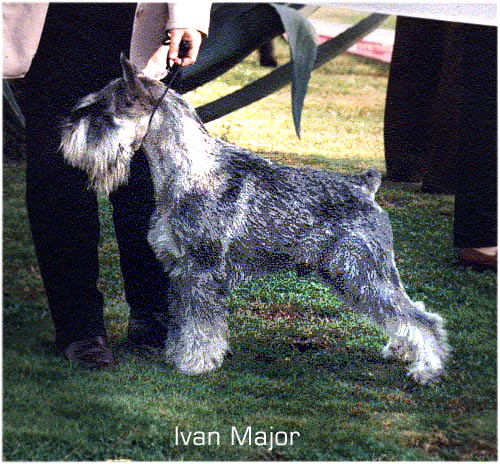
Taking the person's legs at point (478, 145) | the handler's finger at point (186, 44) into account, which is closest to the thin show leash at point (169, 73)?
the handler's finger at point (186, 44)

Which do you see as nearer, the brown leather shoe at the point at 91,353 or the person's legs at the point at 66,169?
the person's legs at the point at 66,169

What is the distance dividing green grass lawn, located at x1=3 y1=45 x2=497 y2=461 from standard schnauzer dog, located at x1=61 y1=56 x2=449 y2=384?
0.05 m

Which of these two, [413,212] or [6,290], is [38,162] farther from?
[413,212]

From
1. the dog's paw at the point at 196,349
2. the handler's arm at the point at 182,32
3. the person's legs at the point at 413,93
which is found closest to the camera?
the handler's arm at the point at 182,32

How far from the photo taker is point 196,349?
268 centimetres

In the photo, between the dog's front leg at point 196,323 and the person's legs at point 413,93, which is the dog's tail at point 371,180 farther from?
the dog's front leg at point 196,323

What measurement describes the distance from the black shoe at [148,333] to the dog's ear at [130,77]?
27.9 inches

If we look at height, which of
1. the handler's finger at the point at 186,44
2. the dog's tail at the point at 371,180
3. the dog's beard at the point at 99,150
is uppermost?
the handler's finger at the point at 186,44

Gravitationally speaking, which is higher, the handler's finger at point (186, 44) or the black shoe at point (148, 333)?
the handler's finger at point (186, 44)

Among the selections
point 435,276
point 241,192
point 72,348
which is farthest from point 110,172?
point 435,276

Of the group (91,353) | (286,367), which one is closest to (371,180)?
(286,367)

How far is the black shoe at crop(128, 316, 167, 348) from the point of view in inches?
106

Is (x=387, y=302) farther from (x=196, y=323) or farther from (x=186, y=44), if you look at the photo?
(x=186, y=44)

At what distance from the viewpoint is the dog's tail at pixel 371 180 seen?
2695mm
